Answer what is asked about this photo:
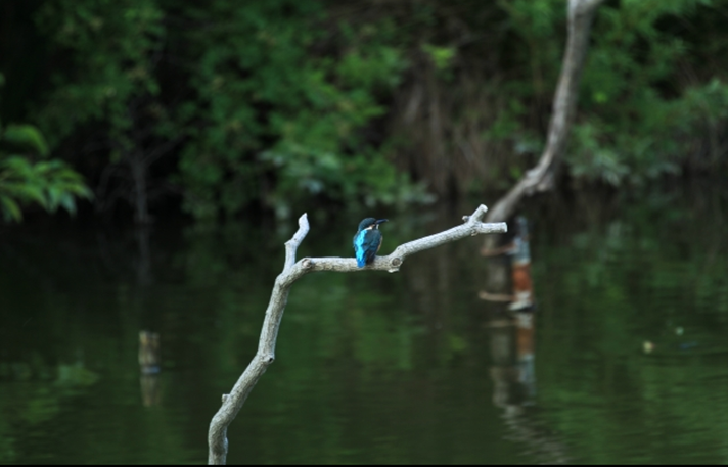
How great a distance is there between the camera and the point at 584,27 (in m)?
10.6

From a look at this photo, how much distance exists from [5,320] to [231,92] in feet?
28.8

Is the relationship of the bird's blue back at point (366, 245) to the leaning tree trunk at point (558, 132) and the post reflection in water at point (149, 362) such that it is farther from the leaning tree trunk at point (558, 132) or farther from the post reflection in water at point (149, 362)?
the leaning tree trunk at point (558, 132)

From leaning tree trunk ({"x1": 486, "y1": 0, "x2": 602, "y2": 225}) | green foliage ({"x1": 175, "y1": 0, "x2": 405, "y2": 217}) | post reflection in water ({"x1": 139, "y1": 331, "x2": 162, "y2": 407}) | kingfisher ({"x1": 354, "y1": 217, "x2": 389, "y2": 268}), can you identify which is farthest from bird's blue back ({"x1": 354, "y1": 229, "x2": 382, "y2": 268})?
green foliage ({"x1": 175, "y1": 0, "x2": 405, "y2": 217})

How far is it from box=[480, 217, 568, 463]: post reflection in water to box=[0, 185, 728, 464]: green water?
0.09ft

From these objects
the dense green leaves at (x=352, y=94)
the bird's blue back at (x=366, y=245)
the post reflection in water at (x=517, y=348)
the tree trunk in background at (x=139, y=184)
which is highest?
the dense green leaves at (x=352, y=94)

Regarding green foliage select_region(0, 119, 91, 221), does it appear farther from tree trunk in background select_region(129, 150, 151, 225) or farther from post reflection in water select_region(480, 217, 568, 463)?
tree trunk in background select_region(129, 150, 151, 225)

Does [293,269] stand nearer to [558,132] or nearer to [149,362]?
[149,362]

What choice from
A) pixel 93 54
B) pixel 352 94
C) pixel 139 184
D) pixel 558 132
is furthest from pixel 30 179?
pixel 352 94

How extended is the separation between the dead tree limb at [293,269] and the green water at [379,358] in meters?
3.35

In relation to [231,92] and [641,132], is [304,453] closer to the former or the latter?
[231,92]

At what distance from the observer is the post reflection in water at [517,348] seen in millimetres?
6996

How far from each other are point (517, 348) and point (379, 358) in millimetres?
1121

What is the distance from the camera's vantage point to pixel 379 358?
9.05 metres

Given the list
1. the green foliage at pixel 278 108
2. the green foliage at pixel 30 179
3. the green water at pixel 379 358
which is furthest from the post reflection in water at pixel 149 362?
the green foliage at pixel 278 108
